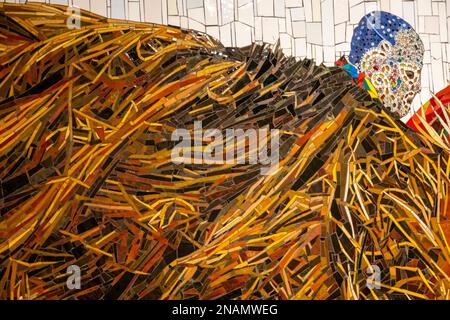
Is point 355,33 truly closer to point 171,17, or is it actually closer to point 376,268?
point 171,17

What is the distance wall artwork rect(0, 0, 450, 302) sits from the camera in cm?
202

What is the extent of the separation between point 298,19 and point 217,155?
62cm

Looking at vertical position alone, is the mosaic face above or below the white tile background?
below

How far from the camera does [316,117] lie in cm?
217

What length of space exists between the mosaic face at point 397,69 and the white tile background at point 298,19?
0.04m

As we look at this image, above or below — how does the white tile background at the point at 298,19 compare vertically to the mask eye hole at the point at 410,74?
above

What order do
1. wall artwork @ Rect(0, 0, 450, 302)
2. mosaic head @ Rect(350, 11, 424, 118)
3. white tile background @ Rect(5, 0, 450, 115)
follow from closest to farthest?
wall artwork @ Rect(0, 0, 450, 302)
white tile background @ Rect(5, 0, 450, 115)
mosaic head @ Rect(350, 11, 424, 118)

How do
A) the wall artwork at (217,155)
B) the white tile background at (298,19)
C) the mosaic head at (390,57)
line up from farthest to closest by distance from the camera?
the mosaic head at (390,57)
the white tile background at (298,19)
the wall artwork at (217,155)

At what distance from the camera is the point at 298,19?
7.20 ft

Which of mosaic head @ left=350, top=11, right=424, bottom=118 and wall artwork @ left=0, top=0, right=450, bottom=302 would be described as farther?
mosaic head @ left=350, top=11, right=424, bottom=118

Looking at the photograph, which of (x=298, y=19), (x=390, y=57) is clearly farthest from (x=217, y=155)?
(x=390, y=57)

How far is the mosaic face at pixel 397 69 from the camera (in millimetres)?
2240

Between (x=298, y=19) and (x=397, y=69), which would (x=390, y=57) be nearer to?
(x=397, y=69)

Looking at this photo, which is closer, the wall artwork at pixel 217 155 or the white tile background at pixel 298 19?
the wall artwork at pixel 217 155
